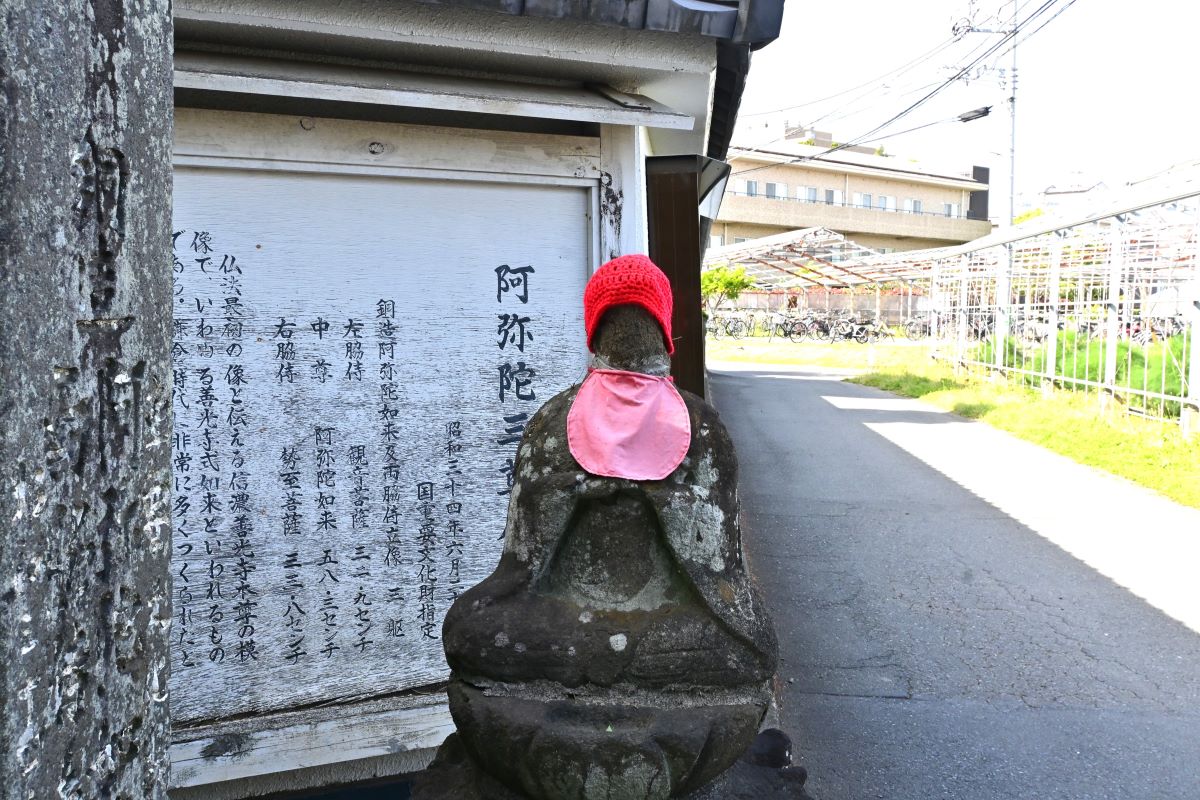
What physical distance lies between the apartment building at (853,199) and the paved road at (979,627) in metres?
30.5

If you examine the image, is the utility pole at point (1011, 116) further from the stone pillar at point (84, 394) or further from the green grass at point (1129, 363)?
the stone pillar at point (84, 394)

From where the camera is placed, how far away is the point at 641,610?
2152 millimetres

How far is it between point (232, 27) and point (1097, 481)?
9541mm

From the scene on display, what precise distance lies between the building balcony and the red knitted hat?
38137 mm

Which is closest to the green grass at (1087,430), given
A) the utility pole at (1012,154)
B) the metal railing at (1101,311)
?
the metal railing at (1101,311)

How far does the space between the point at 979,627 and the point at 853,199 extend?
1598 inches

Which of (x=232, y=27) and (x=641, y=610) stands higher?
(x=232, y=27)

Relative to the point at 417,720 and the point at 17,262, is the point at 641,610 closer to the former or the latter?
the point at 17,262

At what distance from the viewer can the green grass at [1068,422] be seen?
944 cm

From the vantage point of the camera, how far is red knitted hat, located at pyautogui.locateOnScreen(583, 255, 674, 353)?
222 centimetres

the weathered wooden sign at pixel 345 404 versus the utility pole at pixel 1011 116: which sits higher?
the utility pole at pixel 1011 116

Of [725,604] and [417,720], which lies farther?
[417,720]

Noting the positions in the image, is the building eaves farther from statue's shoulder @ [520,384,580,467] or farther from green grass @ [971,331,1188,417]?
green grass @ [971,331,1188,417]

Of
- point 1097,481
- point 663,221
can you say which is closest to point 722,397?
point 1097,481
